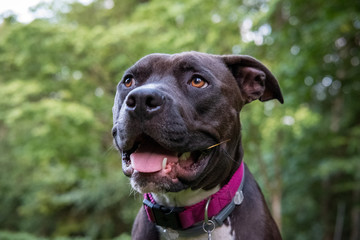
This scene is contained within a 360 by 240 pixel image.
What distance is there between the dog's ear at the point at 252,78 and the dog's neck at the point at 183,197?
787mm

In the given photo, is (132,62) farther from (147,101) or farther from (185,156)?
(147,101)

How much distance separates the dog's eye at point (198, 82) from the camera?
249 centimetres

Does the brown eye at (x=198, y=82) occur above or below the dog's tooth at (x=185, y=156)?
above

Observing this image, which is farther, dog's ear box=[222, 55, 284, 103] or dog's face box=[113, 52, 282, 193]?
dog's ear box=[222, 55, 284, 103]

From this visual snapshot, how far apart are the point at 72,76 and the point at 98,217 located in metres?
4.72

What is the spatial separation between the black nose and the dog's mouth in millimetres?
197

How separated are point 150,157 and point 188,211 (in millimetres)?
450

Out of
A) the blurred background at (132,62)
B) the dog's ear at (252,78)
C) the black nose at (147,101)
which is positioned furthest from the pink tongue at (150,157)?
the blurred background at (132,62)

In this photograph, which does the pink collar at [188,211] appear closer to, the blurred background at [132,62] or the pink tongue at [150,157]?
the pink tongue at [150,157]

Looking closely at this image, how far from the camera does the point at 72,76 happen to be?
8.48m

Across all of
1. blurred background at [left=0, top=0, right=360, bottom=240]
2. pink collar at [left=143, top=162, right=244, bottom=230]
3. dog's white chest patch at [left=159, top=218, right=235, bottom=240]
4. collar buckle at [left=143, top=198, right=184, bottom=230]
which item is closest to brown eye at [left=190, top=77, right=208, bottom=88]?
pink collar at [left=143, top=162, right=244, bottom=230]

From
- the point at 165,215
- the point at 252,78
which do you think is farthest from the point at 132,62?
the point at 165,215

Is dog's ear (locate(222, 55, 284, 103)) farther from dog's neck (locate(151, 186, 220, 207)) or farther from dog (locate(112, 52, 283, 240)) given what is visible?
dog's neck (locate(151, 186, 220, 207))

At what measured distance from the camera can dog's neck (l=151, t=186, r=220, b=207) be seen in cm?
256
